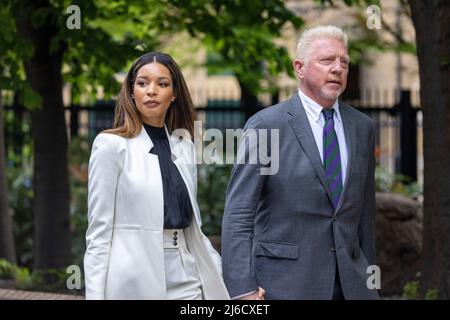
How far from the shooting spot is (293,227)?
15.0 ft

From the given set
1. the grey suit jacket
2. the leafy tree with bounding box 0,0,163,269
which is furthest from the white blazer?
the leafy tree with bounding box 0,0,163,269

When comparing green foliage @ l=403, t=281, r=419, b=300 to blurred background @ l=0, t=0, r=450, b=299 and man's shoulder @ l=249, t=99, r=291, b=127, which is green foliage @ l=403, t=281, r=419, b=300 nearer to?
blurred background @ l=0, t=0, r=450, b=299

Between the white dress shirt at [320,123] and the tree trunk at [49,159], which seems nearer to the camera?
the white dress shirt at [320,123]

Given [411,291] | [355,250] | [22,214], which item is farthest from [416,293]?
[22,214]

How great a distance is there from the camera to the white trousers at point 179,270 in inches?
172

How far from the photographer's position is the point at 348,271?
4578mm

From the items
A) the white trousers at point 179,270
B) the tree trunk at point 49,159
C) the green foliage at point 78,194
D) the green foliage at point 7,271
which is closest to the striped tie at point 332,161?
the white trousers at point 179,270

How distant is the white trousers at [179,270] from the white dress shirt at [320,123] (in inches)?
30.9

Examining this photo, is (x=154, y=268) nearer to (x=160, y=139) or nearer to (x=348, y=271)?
(x=160, y=139)

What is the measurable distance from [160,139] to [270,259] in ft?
2.42

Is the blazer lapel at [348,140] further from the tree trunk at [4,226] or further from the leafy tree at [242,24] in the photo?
the tree trunk at [4,226]

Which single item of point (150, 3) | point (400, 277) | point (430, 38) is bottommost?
point (400, 277)

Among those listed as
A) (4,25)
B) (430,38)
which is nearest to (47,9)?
(4,25)

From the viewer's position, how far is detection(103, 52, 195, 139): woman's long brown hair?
14.7 ft
